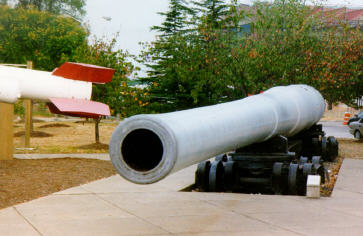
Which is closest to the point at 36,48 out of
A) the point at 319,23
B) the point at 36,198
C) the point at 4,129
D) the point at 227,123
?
the point at 319,23

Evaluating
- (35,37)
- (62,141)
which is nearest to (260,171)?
(62,141)

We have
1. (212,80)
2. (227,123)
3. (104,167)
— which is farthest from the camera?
(212,80)

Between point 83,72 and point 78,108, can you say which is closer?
point 78,108

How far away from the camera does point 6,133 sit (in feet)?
38.3

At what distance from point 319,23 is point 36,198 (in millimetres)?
16756

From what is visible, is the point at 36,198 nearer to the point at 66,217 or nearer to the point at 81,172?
the point at 66,217

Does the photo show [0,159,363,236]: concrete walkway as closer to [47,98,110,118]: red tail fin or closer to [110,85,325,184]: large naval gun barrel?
[110,85,325,184]: large naval gun barrel

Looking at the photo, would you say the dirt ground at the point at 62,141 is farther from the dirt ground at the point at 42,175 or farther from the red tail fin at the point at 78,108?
the red tail fin at the point at 78,108

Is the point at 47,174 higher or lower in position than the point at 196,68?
lower

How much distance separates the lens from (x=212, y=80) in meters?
18.9

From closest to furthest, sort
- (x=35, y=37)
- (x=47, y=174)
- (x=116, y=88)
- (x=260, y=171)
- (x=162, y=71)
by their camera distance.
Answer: (x=260, y=171), (x=47, y=174), (x=116, y=88), (x=162, y=71), (x=35, y=37)

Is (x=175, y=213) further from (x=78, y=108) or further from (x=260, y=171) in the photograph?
(x=78, y=108)

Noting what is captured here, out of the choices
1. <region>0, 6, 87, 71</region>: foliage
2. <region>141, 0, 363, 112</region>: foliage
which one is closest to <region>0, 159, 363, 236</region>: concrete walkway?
<region>141, 0, 363, 112</region>: foliage

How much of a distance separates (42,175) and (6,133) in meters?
2.51
